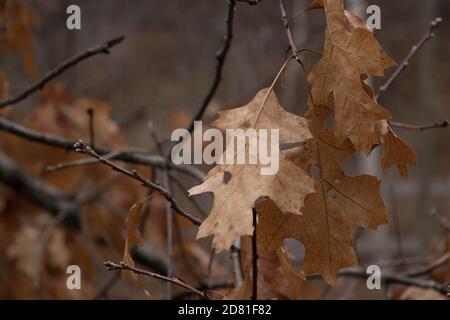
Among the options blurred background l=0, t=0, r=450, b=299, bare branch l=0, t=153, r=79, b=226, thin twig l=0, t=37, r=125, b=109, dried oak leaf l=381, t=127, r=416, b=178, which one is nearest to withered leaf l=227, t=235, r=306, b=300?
blurred background l=0, t=0, r=450, b=299

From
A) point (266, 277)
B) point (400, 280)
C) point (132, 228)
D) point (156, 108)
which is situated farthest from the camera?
point (156, 108)

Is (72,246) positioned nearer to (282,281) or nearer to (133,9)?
(282,281)

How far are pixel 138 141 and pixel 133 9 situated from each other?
1.18 m

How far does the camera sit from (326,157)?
1.87 ft

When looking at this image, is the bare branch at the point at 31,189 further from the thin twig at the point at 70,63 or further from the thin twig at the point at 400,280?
the thin twig at the point at 400,280

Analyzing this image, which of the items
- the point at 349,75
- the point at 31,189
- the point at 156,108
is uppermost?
the point at 156,108

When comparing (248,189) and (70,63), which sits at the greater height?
(70,63)

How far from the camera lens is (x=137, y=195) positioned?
5.66ft

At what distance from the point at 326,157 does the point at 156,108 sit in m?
4.48

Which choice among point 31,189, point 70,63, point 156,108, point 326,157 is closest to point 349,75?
point 326,157

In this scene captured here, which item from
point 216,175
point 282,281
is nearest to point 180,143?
point 282,281

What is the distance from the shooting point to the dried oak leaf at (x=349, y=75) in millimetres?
547

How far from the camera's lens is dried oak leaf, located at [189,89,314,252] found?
1.62 ft
